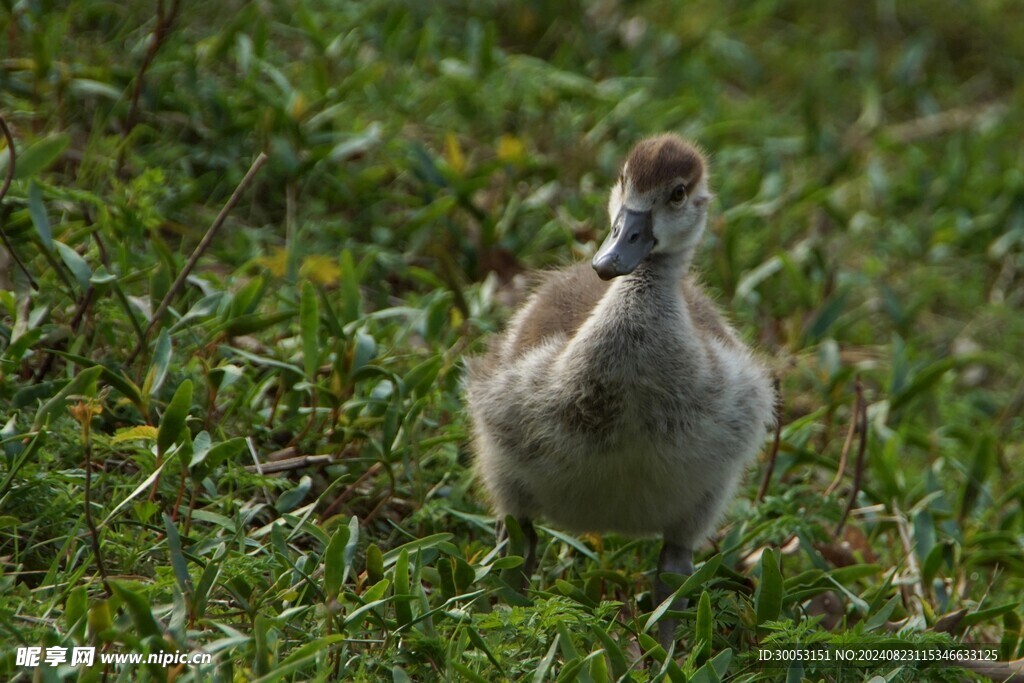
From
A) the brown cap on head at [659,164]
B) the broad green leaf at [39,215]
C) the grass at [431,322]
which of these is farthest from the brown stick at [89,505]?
the brown cap on head at [659,164]

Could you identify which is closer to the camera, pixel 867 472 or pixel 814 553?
Result: pixel 814 553

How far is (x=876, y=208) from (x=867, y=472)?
228 centimetres

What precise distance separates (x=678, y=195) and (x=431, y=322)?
1.30 metres

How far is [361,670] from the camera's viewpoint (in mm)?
3090

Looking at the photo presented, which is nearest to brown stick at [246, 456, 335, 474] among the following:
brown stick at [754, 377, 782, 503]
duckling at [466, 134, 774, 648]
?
duckling at [466, 134, 774, 648]

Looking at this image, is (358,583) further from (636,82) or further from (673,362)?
(636,82)

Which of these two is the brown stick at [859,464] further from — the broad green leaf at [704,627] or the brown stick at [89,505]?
the brown stick at [89,505]

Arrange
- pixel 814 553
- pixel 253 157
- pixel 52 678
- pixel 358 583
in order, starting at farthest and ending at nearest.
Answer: pixel 253 157 → pixel 814 553 → pixel 358 583 → pixel 52 678

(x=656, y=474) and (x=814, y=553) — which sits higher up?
(x=656, y=474)

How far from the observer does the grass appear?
331 cm

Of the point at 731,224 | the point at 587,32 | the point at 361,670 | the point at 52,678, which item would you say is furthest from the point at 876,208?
the point at 52,678

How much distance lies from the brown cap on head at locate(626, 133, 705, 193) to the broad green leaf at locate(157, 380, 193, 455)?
158 centimetres

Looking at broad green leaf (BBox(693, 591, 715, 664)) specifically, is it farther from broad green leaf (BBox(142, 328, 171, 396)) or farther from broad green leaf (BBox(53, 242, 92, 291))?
broad green leaf (BBox(53, 242, 92, 291))

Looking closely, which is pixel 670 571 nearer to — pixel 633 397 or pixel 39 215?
pixel 633 397
